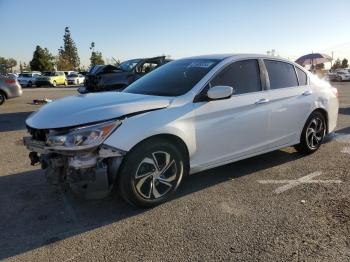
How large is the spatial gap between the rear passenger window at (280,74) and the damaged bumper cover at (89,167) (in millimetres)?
2743

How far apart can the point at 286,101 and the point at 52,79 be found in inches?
1446

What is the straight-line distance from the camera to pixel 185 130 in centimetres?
432

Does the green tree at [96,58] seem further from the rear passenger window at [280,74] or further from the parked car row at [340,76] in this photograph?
the rear passenger window at [280,74]

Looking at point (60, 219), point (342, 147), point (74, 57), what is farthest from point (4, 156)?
point (74, 57)

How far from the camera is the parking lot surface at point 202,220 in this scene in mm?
3312

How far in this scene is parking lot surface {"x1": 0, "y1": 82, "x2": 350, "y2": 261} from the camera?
10.9ft

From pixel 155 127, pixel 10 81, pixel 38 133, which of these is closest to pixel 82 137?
pixel 38 133

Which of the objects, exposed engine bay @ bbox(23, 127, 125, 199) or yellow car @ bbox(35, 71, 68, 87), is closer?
exposed engine bay @ bbox(23, 127, 125, 199)

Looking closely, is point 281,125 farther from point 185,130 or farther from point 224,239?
point 224,239

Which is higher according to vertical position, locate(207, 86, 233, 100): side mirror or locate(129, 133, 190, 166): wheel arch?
locate(207, 86, 233, 100): side mirror

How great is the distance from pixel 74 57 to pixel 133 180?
92150 millimetres

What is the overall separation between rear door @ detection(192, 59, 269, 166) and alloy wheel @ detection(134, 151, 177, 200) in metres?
0.36

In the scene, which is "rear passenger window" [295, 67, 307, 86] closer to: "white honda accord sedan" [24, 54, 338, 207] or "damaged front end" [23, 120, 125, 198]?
"white honda accord sedan" [24, 54, 338, 207]

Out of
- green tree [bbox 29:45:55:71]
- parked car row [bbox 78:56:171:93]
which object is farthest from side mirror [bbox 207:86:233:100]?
green tree [bbox 29:45:55:71]
